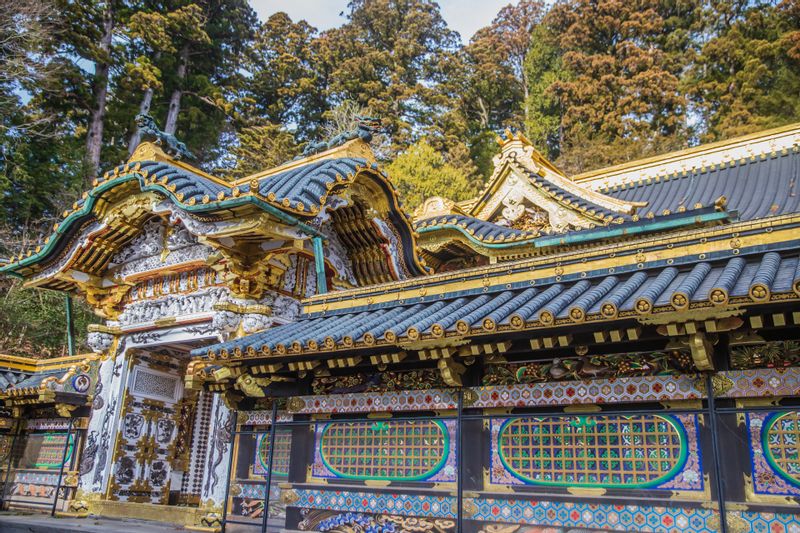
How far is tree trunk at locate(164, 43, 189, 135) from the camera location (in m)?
33.1

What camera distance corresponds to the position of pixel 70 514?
1166 cm

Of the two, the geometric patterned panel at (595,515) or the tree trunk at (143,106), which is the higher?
the tree trunk at (143,106)

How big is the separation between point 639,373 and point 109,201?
33.7ft

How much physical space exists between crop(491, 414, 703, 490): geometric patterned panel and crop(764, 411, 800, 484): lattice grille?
0.61 meters

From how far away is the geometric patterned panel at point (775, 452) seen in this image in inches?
211

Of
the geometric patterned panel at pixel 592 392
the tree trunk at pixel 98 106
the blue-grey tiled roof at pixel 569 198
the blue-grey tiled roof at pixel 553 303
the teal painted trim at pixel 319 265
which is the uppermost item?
the tree trunk at pixel 98 106

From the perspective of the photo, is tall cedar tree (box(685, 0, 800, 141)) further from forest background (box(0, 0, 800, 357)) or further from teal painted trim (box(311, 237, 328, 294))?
teal painted trim (box(311, 237, 328, 294))

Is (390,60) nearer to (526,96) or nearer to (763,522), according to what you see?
(526,96)

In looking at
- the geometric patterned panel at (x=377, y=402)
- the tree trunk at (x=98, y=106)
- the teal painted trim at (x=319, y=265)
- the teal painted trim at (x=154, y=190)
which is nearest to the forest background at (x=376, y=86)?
the tree trunk at (x=98, y=106)

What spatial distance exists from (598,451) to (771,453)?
1508mm

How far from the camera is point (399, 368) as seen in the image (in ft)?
25.4

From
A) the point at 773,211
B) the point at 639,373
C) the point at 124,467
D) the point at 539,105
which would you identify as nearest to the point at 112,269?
the point at 124,467

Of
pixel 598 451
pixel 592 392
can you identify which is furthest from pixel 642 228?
pixel 598 451

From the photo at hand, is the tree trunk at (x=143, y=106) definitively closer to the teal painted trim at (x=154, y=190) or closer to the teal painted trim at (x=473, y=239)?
the teal painted trim at (x=154, y=190)
